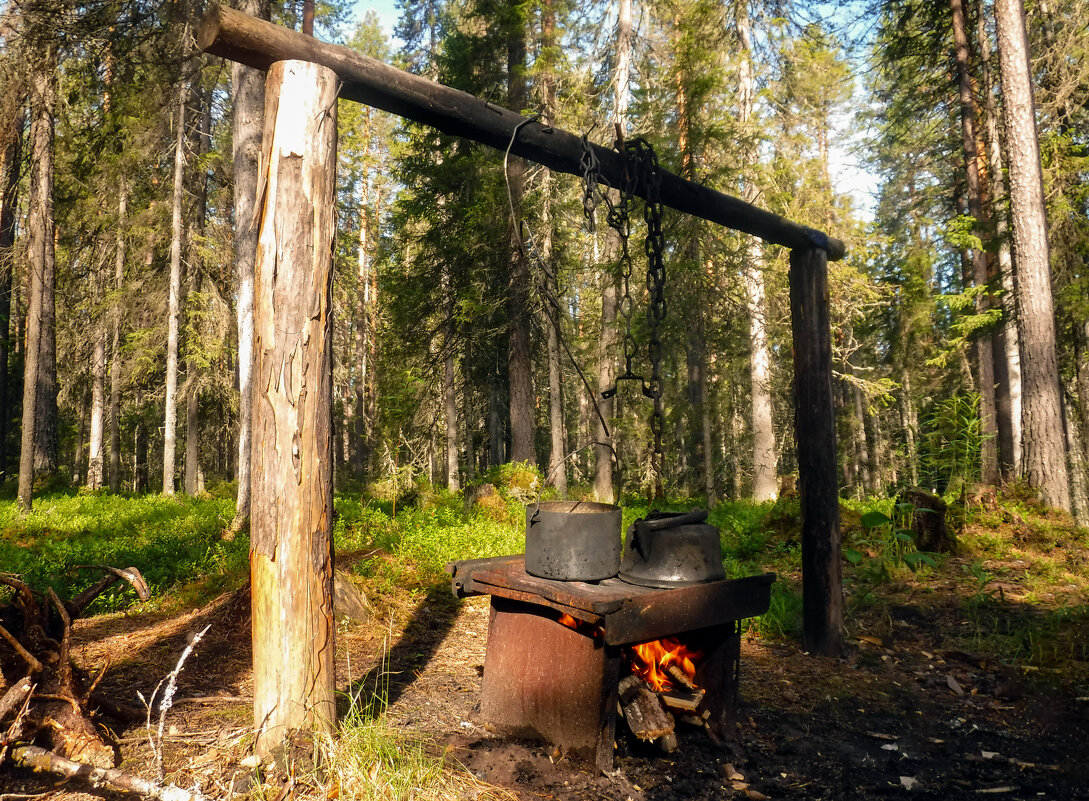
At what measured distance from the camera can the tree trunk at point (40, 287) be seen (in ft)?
41.4

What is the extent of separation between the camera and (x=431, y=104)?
3816mm

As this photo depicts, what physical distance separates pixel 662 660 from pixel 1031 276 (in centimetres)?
946

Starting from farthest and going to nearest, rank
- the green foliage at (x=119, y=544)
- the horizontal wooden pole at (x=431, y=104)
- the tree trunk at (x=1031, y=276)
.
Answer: the tree trunk at (x=1031, y=276) → the green foliage at (x=119, y=544) → the horizontal wooden pole at (x=431, y=104)

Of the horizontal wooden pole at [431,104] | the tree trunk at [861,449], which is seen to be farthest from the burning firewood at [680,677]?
the tree trunk at [861,449]

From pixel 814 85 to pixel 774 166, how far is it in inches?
309

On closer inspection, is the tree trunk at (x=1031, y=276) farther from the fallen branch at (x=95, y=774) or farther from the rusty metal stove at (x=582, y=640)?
the fallen branch at (x=95, y=774)

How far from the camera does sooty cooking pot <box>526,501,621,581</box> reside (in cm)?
381

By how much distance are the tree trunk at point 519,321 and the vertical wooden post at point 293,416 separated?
10523mm

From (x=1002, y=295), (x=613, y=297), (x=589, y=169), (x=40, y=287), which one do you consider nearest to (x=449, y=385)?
(x=613, y=297)

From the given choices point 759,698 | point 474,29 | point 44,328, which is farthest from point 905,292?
point 44,328

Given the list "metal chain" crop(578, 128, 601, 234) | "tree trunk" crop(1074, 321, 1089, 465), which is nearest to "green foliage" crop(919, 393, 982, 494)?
"metal chain" crop(578, 128, 601, 234)

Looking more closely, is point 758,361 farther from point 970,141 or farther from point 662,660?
point 662,660

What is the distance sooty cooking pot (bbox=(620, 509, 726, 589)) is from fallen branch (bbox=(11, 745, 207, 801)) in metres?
2.36

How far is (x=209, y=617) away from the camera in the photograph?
5852mm
